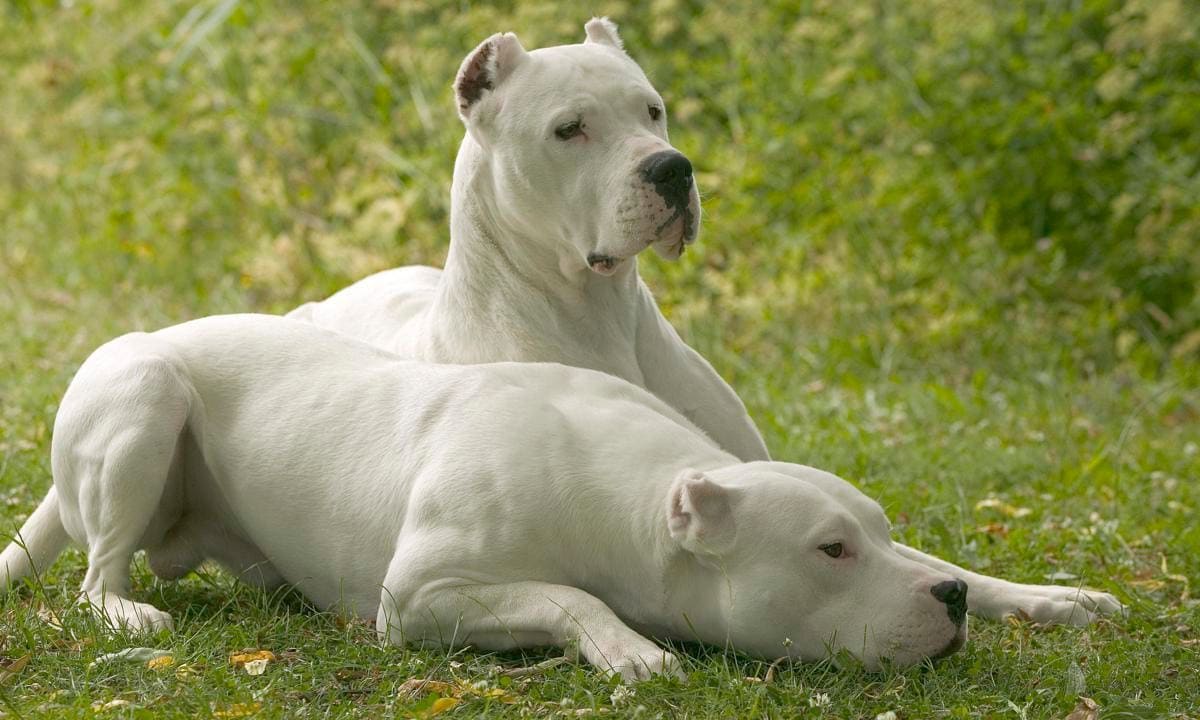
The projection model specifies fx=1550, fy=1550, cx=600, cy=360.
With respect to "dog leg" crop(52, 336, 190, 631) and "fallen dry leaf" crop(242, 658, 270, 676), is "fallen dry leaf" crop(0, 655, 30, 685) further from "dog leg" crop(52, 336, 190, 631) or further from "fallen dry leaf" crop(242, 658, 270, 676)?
"fallen dry leaf" crop(242, 658, 270, 676)

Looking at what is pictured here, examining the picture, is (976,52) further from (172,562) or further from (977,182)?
(172,562)

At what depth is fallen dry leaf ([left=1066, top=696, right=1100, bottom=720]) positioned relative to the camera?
3543mm

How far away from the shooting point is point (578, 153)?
4.69 meters

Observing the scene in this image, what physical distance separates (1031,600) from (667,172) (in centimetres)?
162

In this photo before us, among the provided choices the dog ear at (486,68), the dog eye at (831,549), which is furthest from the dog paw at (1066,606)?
the dog ear at (486,68)

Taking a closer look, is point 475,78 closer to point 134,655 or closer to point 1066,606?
point 134,655

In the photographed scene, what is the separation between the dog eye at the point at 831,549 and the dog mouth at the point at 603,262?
1.30 m

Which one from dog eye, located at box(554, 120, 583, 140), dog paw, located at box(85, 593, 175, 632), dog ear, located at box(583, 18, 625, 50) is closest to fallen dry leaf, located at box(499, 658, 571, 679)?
dog paw, located at box(85, 593, 175, 632)

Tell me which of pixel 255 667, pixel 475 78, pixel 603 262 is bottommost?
pixel 255 667

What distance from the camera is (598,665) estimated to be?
3.71 m

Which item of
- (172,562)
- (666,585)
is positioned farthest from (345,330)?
(666,585)

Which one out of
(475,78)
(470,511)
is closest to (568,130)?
(475,78)

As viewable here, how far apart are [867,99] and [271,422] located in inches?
230

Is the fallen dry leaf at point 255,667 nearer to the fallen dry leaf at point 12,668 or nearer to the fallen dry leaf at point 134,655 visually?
the fallen dry leaf at point 134,655
